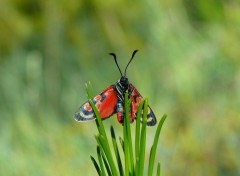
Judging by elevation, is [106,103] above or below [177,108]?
below

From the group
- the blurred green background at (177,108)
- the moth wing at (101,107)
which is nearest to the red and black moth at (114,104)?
the moth wing at (101,107)

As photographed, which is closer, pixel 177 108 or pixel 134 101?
pixel 134 101

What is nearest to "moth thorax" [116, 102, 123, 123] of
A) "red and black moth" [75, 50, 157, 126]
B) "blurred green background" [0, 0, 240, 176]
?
"red and black moth" [75, 50, 157, 126]

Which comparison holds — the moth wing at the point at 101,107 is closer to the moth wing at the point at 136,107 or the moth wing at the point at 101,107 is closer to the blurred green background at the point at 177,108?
the moth wing at the point at 136,107

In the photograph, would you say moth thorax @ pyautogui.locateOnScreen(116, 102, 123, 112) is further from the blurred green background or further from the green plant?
the blurred green background

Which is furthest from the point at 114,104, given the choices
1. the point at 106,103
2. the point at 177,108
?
the point at 177,108

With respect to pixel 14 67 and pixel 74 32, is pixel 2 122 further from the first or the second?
pixel 74 32

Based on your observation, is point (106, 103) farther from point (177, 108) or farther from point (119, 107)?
point (177, 108)

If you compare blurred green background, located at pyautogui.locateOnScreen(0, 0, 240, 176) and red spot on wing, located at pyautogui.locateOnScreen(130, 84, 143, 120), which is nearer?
red spot on wing, located at pyautogui.locateOnScreen(130, 84, 143, 120)
